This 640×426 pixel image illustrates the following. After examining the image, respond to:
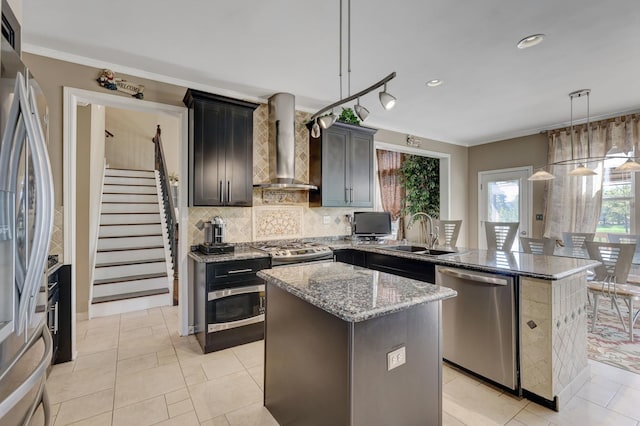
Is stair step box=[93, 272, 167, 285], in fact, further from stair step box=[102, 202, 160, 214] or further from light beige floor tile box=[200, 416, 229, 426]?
light beige floor tile box=[200, 416, 229, 426]

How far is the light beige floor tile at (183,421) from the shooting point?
1.98 m

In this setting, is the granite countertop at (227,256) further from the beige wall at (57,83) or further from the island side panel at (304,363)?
the beige wall at (57,83)

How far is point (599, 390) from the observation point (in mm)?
2332

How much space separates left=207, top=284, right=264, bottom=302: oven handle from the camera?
9.56 feet

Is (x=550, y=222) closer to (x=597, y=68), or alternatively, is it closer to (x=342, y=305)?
(x=597, y=68)

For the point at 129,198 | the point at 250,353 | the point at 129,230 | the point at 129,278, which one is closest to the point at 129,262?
the point at 129,278

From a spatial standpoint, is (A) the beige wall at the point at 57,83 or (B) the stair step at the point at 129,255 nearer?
(A) the beige wall at the point at 57,83

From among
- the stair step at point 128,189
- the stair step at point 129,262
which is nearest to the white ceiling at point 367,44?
the stair step at point 129,262

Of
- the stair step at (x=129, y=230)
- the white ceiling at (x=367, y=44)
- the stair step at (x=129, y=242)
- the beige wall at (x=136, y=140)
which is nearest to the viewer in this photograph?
the white ceiling at (x=367, y=44)

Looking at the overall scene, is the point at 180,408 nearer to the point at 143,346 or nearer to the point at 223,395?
the point at 223,395

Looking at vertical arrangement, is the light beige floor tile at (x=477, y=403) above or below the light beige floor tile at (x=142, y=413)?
below

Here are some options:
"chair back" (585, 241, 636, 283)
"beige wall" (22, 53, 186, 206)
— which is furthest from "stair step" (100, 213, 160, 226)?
"chair back" (585, 241, 636, 283)

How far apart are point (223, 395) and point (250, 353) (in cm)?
67

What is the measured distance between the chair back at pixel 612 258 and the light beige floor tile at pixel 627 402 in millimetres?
1231
